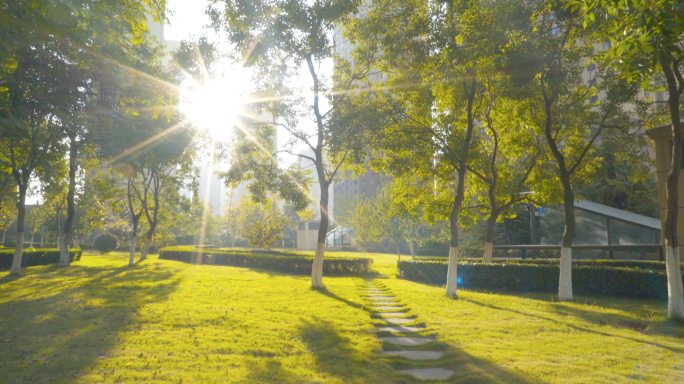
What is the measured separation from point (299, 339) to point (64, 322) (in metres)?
4.78

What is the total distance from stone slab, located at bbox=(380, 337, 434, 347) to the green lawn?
0.96 feet

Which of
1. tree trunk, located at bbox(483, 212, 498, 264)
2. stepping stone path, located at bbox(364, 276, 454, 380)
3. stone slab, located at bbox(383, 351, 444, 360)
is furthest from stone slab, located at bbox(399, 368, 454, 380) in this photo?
tree trunk, located at bbox(483, 212, 498, 264)

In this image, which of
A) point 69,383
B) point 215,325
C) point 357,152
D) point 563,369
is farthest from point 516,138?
point 69,383

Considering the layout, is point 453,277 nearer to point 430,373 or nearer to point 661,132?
point 430,373

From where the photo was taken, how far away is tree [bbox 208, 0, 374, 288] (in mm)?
14438

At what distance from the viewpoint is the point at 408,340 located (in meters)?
7.86

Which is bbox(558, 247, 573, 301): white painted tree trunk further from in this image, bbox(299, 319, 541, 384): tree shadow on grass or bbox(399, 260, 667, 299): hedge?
bbox(299, 319, 541, 384): tree shadow on grass

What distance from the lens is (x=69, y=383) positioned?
16.6ft

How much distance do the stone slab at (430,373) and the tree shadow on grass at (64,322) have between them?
4.37 metres

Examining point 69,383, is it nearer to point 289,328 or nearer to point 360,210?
point 289,328

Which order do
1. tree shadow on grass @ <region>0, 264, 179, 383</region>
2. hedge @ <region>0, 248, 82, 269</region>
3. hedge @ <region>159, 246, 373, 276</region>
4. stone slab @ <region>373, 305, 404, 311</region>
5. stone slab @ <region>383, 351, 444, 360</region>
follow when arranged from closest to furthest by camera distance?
tree shadow on grass @ <region>0, 264, 179, 383</region>, stone slab @ <region>383, 351, 444, 360</region>, stone slab @ <region>373, 305, 404, 311</region>, hedge @ <region>0, 248, 82, 269</region>, hedge @ <region>159, 246, 373, 276</region>

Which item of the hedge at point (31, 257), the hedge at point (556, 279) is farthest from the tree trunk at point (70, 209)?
the hedge at point (556, 279)

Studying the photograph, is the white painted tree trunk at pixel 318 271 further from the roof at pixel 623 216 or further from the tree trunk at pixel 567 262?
the roof at pixel 623 216

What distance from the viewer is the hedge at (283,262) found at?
2299cm
